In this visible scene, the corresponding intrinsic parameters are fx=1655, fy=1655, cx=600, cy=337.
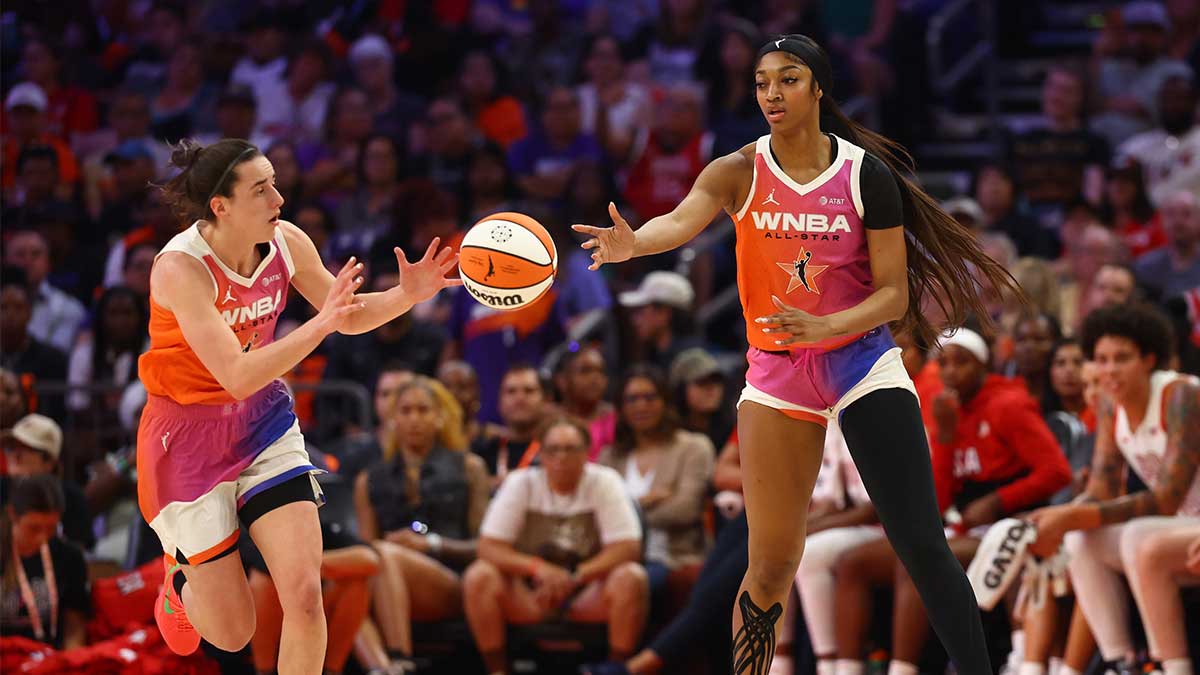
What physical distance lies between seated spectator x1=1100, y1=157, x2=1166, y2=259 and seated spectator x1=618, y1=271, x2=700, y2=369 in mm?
2732

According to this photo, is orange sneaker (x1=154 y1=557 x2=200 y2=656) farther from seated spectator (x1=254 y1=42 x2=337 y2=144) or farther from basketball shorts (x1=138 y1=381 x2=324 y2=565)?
seated spectator (x1=254 y1=42 x2=337 y2=144)

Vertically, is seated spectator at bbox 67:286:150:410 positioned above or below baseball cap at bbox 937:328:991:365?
above

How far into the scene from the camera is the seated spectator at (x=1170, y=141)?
412 inches

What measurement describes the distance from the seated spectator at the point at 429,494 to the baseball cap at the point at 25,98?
17.3 feet

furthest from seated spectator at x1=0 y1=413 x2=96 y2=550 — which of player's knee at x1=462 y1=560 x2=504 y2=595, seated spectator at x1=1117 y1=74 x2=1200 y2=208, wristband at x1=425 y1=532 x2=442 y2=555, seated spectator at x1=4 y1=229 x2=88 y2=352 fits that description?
seated spectator at x1=1117 y1=74 x2=1200 y2=208

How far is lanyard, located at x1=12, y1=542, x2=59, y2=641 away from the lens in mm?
7895

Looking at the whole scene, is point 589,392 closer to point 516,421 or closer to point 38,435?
point 516,421

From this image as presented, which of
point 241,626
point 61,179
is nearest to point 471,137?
point 61,179

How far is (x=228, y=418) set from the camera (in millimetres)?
5410

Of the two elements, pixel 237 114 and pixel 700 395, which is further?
pixel 237 114

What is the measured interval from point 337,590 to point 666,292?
9.84 ft

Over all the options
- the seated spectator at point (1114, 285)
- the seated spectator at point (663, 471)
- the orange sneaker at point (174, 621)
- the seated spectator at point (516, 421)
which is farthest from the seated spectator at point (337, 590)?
the seated spectator at point (1114, 285)

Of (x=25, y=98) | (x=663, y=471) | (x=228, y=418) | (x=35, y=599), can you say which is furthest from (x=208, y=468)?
(x=25, y=98)

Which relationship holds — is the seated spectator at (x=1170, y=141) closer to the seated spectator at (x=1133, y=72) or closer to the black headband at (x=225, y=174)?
Answer: the seated spectator at (x=1133, y=72)
